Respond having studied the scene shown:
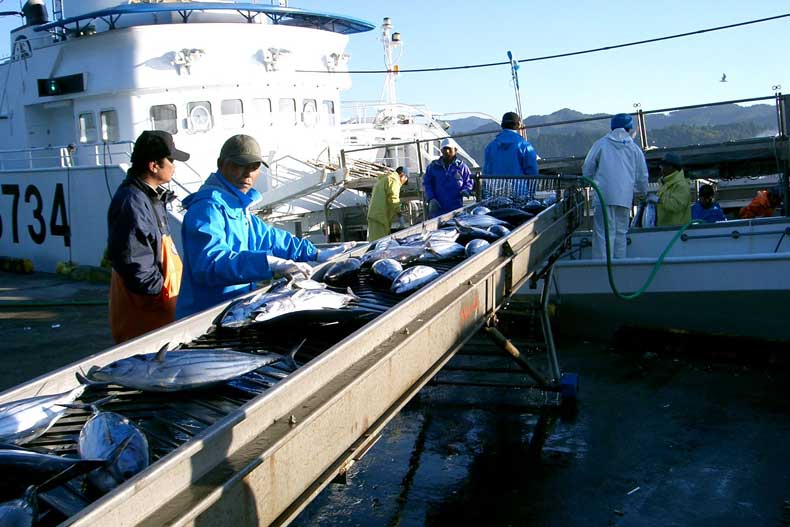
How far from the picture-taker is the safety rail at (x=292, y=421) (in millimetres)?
1654

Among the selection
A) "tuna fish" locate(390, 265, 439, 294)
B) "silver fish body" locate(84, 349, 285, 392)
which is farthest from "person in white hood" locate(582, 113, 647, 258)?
"silver fish body" locate(84, 349, 285, 392)

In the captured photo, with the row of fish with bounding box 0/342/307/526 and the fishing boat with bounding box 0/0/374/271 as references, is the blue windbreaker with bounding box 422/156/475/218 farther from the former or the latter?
the row of fish with bounding box 0/342/307/526

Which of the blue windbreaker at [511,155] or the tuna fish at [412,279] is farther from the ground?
the blue windbreaker at [511,155]

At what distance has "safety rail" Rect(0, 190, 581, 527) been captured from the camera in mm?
1654

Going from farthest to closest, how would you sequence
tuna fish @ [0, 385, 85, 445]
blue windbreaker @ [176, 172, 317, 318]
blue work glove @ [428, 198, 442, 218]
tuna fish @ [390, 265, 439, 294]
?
blue work glove @ [428, 198, 442, 218] → tuna fish @ [390, 265, 439, 294] → blue windbreaker @ [176, 172, 317, 318] → tuna fish @ [0, 385, 85, 445]

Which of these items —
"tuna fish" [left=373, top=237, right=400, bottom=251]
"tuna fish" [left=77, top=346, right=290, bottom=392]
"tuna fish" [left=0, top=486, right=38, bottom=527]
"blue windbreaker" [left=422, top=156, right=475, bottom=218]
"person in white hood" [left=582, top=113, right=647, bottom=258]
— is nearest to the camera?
"tuna fish" [left=0, top=486, right=38, bottom=527]

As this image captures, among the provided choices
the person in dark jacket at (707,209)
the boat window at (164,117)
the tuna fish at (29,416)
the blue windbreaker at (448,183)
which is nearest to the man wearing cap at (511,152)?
the blue windbreaker at (448,183)

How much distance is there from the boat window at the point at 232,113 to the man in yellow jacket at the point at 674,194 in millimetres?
8390

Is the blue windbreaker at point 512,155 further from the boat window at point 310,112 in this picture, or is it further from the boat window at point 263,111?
the boat window at point 310,112

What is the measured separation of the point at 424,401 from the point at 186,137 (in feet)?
31.0

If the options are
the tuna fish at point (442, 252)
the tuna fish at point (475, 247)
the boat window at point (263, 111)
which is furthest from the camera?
the boat window at point (263, 111)

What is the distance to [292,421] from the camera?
2.06 meters

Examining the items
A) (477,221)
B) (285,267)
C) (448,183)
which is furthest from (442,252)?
(448,183)

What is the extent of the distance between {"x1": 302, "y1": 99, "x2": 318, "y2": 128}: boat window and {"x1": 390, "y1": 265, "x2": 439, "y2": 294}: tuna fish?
39.1 feet
